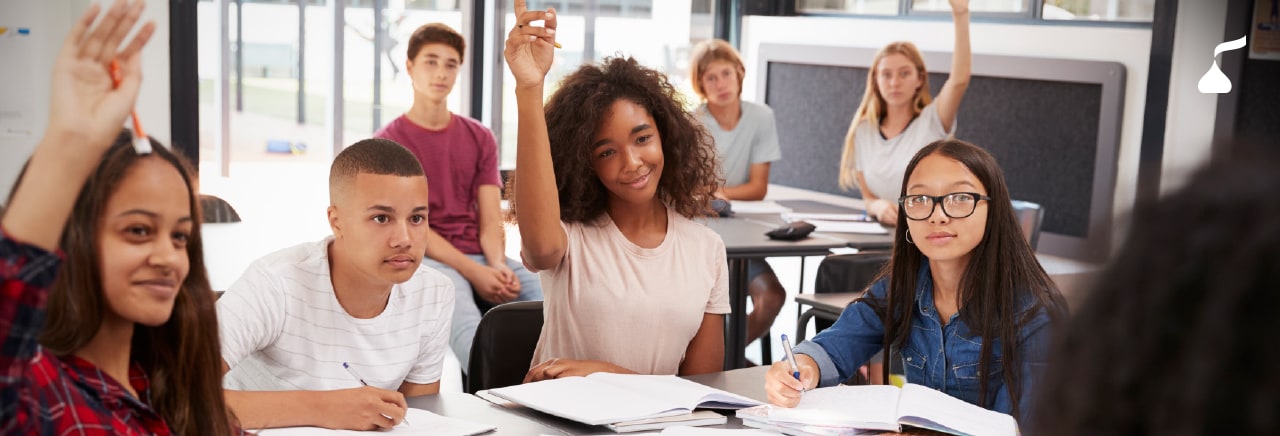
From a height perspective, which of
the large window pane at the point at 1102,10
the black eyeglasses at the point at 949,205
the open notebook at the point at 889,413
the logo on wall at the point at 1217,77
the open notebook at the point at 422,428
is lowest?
the open notebook at the point at 422,428

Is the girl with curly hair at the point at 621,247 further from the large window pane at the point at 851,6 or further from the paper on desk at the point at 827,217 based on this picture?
the large window pane at the point at 851,6

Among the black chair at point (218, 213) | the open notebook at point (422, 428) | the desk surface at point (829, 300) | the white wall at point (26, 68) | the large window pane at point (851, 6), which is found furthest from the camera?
the large window pane at point (851, 6)

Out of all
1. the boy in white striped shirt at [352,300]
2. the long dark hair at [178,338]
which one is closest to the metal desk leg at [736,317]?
the boy in white striped shirt at [352,300]

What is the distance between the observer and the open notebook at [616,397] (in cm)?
164

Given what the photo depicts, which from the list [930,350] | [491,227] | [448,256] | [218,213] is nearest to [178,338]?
[930,350]

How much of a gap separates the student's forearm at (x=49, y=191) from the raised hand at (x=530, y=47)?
3.43ft

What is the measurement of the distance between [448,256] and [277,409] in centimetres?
174

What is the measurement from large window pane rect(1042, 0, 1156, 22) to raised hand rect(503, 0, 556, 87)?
3.95m

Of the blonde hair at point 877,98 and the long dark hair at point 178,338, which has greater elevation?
the blonde hair at point 877,98

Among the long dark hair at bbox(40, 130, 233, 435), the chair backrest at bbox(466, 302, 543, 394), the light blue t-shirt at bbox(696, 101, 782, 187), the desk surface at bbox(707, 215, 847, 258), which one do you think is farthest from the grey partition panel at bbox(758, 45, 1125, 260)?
the long dark hair at bbox(40, 130, 233, 435)

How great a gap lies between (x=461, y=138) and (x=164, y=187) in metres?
2.45

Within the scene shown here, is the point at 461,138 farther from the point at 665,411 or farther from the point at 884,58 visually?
the point at 665,411

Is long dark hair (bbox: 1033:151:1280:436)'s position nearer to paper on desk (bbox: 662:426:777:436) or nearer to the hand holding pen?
paper on desk (bbox: 662:426:777:436)

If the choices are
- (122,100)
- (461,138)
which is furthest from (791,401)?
(461,138)
